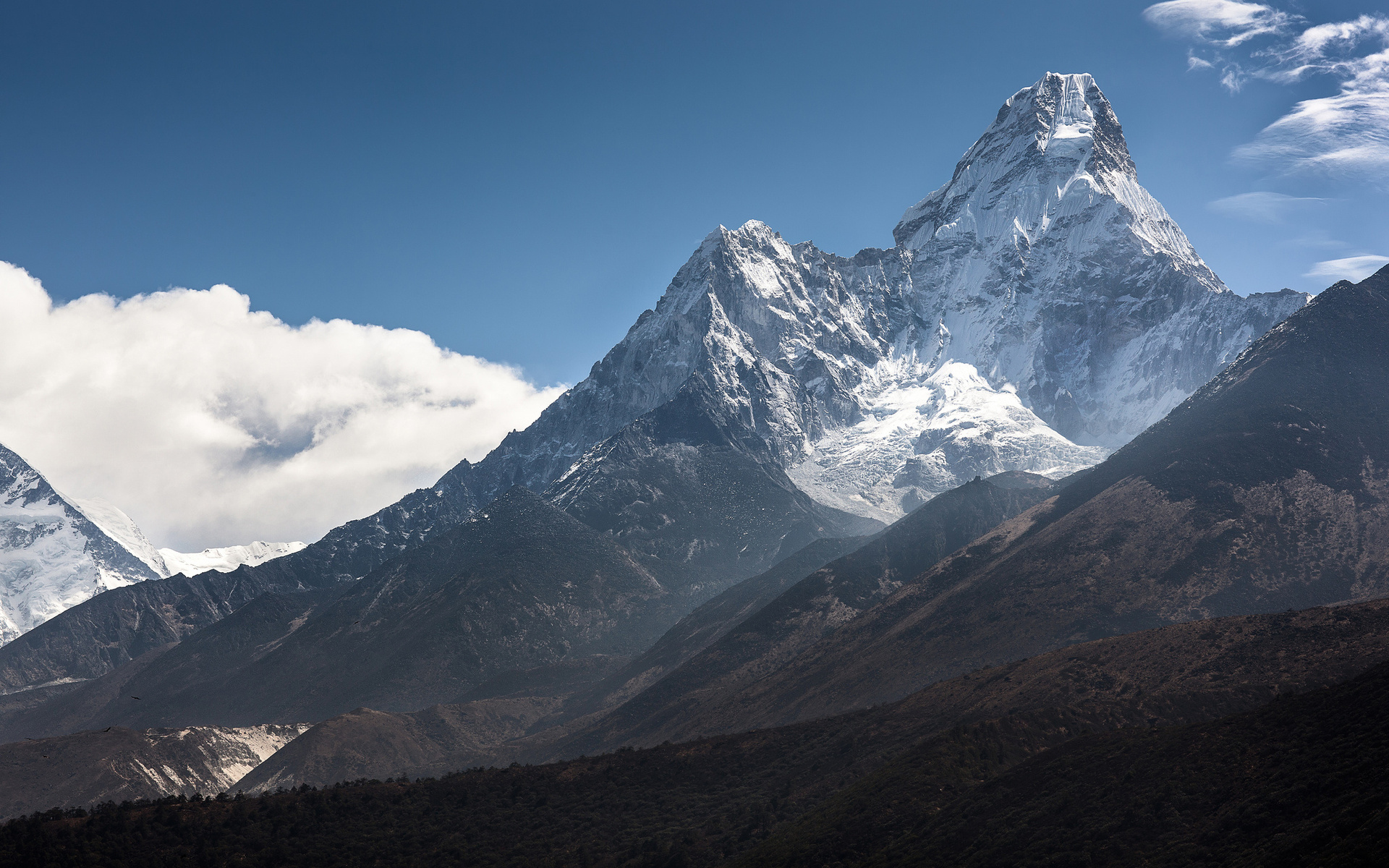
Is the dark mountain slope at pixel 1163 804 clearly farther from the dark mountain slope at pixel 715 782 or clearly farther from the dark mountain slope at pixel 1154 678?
the dark mountain slope at pixel 1154 678

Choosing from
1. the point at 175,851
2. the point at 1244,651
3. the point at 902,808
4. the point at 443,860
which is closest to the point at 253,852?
the point at 175,851

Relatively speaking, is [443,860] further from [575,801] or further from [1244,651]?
[1244,651]

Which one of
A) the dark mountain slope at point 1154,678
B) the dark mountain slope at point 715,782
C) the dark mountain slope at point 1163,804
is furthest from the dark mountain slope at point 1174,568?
the dark mountain slope at point 1163,804

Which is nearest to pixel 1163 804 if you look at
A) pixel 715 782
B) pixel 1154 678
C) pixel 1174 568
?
pixel 1154 678

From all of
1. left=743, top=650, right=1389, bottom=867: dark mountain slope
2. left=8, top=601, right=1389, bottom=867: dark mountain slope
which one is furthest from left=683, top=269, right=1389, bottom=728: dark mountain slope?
left=743, top=650, right=1389, bottom=867: dark mountain slope

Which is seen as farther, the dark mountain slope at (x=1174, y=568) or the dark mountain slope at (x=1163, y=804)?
the dark mountain slope at (x=1174, y=568)

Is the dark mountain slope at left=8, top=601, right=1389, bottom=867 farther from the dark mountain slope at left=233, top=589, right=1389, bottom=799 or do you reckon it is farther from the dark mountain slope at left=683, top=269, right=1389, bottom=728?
the dark mountain slope at left=683, top=269, right=1389, bottom=728

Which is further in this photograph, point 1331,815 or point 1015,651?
point 1015,651

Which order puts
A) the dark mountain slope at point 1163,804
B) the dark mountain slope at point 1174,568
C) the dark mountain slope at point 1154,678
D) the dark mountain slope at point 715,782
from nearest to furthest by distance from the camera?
the dark mountain slope at point 1163,804
the dark mountain slope at point 715,782
the dark mountain slope at point 1154,678
the dark mountain slope at point 1174,568
